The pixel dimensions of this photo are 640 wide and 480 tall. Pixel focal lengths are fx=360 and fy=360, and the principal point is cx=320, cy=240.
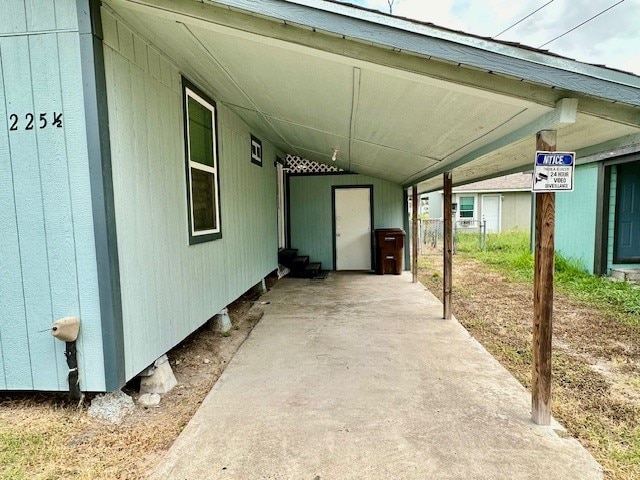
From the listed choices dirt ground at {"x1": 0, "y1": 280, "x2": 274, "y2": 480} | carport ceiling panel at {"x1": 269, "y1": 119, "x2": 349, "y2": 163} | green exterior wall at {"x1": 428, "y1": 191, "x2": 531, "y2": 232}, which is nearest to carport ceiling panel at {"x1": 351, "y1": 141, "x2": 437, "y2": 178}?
carport ceiling panel at {"x1": 269, "y1": 119, "x2": 349, "y2": 163}

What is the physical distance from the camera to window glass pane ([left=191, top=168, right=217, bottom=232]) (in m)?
3.62

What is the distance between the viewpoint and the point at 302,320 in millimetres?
4773

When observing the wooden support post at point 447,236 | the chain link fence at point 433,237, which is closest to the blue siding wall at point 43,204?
the wooden support post at point 447,236

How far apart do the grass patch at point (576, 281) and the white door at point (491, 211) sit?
4.37 metres

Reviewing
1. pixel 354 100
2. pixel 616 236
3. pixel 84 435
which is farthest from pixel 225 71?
pixel 616 236

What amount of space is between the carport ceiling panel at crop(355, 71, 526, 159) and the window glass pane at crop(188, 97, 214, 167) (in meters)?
1.65

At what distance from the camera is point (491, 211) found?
16.7 metres

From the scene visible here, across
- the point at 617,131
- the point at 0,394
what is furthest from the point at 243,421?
the point at 617,131

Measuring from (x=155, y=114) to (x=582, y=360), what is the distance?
447cm

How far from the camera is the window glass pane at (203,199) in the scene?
11.9 feet

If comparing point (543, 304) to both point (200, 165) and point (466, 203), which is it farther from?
point (466, 203)

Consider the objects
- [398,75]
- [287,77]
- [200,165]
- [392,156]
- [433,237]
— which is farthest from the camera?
[433,237]

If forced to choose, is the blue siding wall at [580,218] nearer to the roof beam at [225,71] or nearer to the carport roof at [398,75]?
the carport roof at [398,75]

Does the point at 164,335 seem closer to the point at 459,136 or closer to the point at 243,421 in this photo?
the point at 243,421
